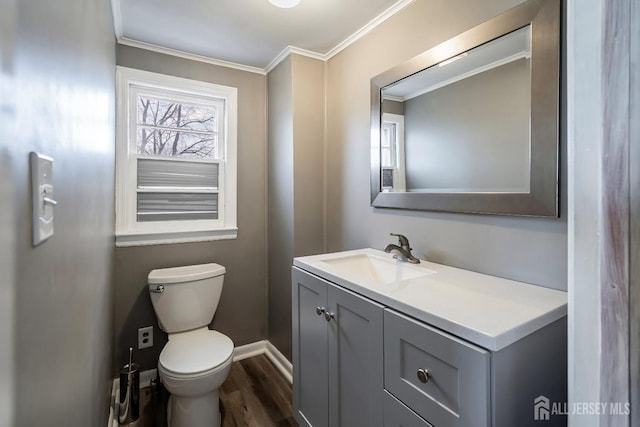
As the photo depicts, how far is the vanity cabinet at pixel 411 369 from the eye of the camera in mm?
768

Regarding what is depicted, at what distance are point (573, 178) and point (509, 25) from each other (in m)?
0.98

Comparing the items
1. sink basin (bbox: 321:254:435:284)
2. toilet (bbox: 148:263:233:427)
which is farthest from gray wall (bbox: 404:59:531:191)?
toilet (bbox: 148:263:233:427)

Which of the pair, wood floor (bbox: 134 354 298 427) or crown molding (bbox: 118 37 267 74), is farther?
crown molding (bbox: 118 37 267 74)

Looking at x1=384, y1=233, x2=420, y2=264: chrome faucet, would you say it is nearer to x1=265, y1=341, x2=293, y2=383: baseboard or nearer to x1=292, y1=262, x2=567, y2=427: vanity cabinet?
x1=292, y1=262, x2=567, y2=427: vanity cabinet

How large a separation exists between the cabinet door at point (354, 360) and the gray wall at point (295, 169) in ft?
3.02

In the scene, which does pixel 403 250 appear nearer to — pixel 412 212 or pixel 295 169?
pixel 412 212

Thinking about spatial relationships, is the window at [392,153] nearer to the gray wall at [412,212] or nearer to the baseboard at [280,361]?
the gray wall at [412,212]

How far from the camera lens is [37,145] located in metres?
0.55

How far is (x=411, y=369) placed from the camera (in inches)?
37.0

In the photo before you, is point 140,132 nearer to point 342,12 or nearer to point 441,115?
point 342,12

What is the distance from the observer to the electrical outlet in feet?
6.91

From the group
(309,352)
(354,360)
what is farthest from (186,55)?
(354,360)

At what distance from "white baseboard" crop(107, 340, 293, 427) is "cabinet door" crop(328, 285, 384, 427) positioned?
976mm

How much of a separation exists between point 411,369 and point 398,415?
0.18 metres
